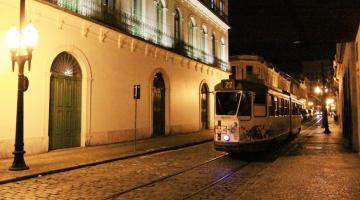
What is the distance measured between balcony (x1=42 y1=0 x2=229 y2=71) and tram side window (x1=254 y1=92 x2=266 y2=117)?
27.0 ft

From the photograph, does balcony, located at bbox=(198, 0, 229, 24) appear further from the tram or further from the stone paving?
the stone paving

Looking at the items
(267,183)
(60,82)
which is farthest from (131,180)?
(60,82)

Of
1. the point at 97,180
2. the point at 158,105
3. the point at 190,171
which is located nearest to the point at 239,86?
the point at 190,171

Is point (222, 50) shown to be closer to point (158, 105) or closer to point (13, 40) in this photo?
point (158, 105)

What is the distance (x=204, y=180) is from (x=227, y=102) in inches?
178

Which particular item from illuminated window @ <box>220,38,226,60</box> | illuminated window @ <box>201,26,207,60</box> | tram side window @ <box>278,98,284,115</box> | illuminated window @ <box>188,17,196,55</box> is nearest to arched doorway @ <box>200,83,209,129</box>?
illuminated window @ <box>201,26,207,60</box>

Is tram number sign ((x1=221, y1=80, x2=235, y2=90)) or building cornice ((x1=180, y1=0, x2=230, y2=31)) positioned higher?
building cornice ((x1=180, y1=0, x2=230, y2=31))

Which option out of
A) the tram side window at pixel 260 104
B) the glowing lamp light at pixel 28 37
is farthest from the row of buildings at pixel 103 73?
the tram side window at pixel 260 104

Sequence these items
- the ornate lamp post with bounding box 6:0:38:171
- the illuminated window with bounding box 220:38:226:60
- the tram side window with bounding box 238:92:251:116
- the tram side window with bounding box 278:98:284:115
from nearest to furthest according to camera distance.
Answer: the ornate lamp post with bounding box 6:0:38:171
the tram side window with bounding box 238:92:251:116
the tram side window with bounding box 278:98:284:115
the illuminated window with bounding box 220:38:226:60

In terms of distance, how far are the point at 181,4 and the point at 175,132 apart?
920 centimetres

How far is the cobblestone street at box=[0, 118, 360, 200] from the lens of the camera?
8273 mm

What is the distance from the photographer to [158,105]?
2458 cm

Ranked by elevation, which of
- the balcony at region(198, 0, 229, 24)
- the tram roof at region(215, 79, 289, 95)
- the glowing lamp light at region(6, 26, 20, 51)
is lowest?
the tram roof at region(215, 79, 289, 95)

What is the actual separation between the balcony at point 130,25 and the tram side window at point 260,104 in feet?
27.0
